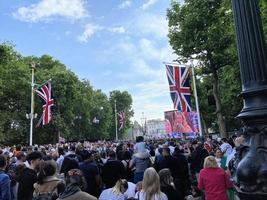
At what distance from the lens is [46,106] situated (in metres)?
24.9

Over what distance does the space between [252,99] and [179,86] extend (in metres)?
18.4

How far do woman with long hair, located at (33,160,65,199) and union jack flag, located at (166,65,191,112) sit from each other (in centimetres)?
1714

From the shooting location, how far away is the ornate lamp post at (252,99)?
3271mm

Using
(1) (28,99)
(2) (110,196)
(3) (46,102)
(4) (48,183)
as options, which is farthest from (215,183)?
(1) (28,99)

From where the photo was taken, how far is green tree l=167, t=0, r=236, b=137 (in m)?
30.7

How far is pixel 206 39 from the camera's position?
103 ft

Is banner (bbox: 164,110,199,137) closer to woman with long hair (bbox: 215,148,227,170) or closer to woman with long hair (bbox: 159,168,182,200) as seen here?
woman with long hair (bbox: 215,148,227,170)

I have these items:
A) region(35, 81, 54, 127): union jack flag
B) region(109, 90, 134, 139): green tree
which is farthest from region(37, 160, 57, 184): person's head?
region(109, 90, 134, 139): green tree

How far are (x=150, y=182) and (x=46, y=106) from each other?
68.8 feet

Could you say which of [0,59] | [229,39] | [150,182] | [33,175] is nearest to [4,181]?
[33,175]

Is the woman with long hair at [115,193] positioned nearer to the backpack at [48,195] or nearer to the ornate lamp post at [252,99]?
the backpack at [48,195]

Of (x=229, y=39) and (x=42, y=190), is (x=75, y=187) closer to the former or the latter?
(x=42, y=190)

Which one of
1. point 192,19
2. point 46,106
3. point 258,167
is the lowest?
point 258,167

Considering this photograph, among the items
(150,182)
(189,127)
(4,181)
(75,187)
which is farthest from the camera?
(189,127)
